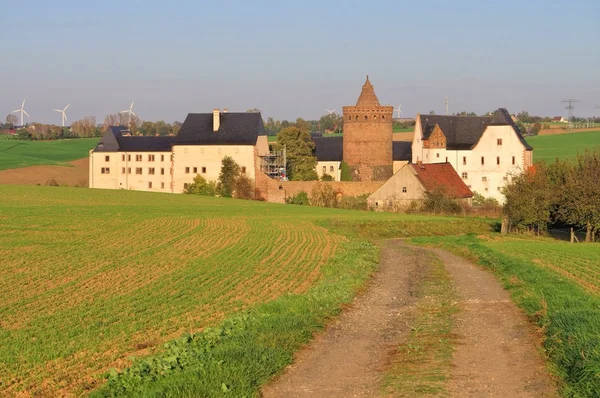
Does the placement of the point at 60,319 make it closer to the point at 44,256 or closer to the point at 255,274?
the point at 255,274

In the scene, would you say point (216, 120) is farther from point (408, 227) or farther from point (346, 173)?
point (408, 227)

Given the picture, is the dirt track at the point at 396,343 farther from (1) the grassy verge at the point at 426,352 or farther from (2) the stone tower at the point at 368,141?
(2) the stone tower at the point at 368,141

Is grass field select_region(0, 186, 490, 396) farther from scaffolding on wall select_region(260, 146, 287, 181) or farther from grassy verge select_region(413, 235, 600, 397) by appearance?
scaffolding on wall select_region(260, 146, 287, 181)

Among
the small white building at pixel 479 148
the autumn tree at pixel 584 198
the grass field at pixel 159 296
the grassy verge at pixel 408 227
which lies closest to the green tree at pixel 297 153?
the small white building at pixel 479 148

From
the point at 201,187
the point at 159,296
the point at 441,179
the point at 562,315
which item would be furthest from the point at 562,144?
the point at 562,315

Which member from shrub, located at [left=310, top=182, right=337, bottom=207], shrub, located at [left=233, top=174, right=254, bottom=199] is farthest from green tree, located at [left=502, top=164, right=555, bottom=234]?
shrub, located at [left=233, top=174, right=254, bottom=199]

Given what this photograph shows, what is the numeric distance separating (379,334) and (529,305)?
14.5ft

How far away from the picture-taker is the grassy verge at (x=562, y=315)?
12.8 metres

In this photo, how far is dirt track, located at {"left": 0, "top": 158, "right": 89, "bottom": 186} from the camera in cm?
10875

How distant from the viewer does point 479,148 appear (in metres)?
92.6

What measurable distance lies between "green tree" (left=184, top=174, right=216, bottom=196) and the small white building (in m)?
21.1

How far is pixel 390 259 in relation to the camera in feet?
111

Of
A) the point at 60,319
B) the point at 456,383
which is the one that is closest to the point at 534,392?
the point at 456,383

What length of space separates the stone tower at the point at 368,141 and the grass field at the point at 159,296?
4049cm
